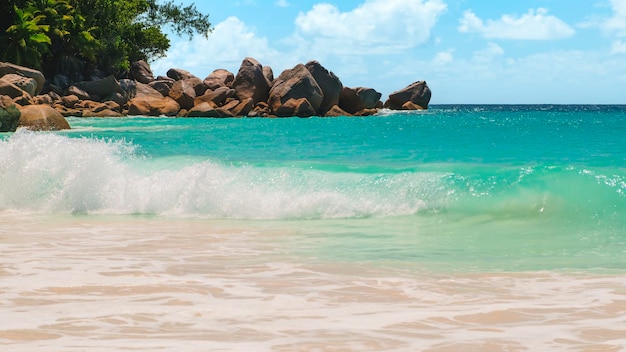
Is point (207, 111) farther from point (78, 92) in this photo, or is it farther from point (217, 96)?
point (78, 92)

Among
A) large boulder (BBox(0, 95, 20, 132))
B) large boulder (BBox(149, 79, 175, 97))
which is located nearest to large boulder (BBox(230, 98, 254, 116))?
large boulder (BBox(149, 79, 175, 97))

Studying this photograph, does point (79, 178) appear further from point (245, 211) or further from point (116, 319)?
point (116, 319)

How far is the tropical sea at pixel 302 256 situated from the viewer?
13.5ft

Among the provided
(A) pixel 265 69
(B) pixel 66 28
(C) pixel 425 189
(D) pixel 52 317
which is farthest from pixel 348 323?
(A) pixel 265 69

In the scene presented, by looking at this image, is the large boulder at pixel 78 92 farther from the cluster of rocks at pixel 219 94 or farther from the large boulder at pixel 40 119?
the large boulder at pixel 40 119

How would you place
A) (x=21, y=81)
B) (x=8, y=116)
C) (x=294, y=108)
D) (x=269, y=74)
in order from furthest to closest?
(x=269, y=74) < (x=294, y=108) < (x=21, y=81) < (x=8, y=116)

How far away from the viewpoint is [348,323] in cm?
432

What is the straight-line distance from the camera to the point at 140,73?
55438 mm

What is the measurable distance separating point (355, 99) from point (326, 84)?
4.49 meters

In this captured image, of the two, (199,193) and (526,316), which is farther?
(199,193)

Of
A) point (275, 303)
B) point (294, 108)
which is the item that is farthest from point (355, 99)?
point (275, 303)

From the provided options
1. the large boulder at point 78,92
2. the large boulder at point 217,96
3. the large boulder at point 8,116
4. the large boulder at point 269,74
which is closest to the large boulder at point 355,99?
the large boulder at point 269,74

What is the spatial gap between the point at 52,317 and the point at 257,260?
7.90 ft

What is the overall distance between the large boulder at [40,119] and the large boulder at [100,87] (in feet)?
71.0
